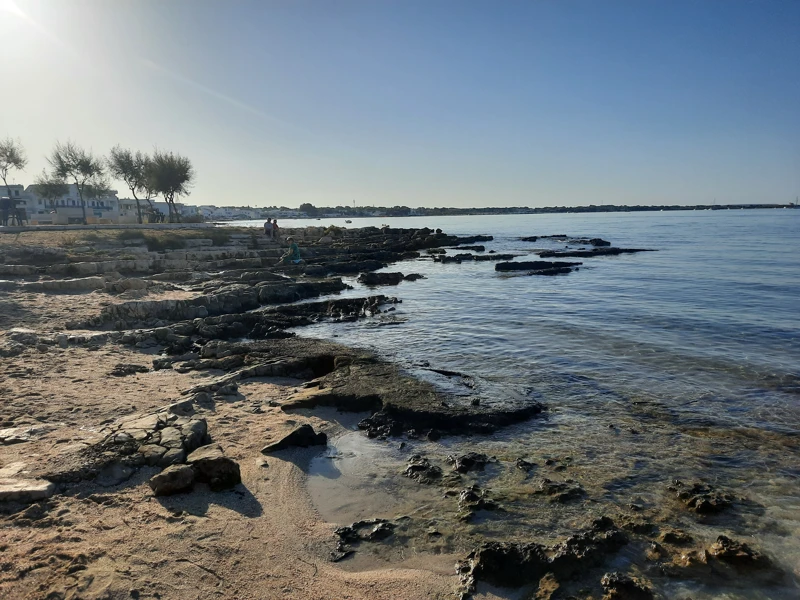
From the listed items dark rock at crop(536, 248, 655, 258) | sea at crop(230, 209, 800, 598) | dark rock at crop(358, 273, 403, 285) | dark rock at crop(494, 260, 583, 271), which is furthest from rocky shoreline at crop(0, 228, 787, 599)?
dark rock at crop(536, 248, 655, 258)

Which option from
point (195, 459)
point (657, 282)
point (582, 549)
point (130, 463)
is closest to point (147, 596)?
point (195, 459)

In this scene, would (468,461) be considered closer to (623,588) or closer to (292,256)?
(623,588)

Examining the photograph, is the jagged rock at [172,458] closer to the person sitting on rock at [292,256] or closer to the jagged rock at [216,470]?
the jagged rock at [216,470]

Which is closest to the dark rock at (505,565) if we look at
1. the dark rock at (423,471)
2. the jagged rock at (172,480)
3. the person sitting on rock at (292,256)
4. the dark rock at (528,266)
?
the dark rock at (423,471)

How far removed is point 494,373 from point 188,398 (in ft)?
19.3

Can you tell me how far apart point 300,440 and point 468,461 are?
7.61 ft

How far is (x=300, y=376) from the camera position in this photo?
10328 mm

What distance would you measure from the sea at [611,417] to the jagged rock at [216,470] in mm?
936

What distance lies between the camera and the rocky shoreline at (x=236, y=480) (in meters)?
4.19

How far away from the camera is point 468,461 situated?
6.34 meters

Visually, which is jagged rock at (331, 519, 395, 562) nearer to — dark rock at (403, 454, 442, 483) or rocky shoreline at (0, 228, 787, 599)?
rocky shoreline at (0, 228, 787, 599)

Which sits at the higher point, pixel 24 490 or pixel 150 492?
pixel 24 490

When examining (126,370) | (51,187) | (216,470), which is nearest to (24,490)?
(216,470)

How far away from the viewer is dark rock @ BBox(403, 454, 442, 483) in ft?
19.7
